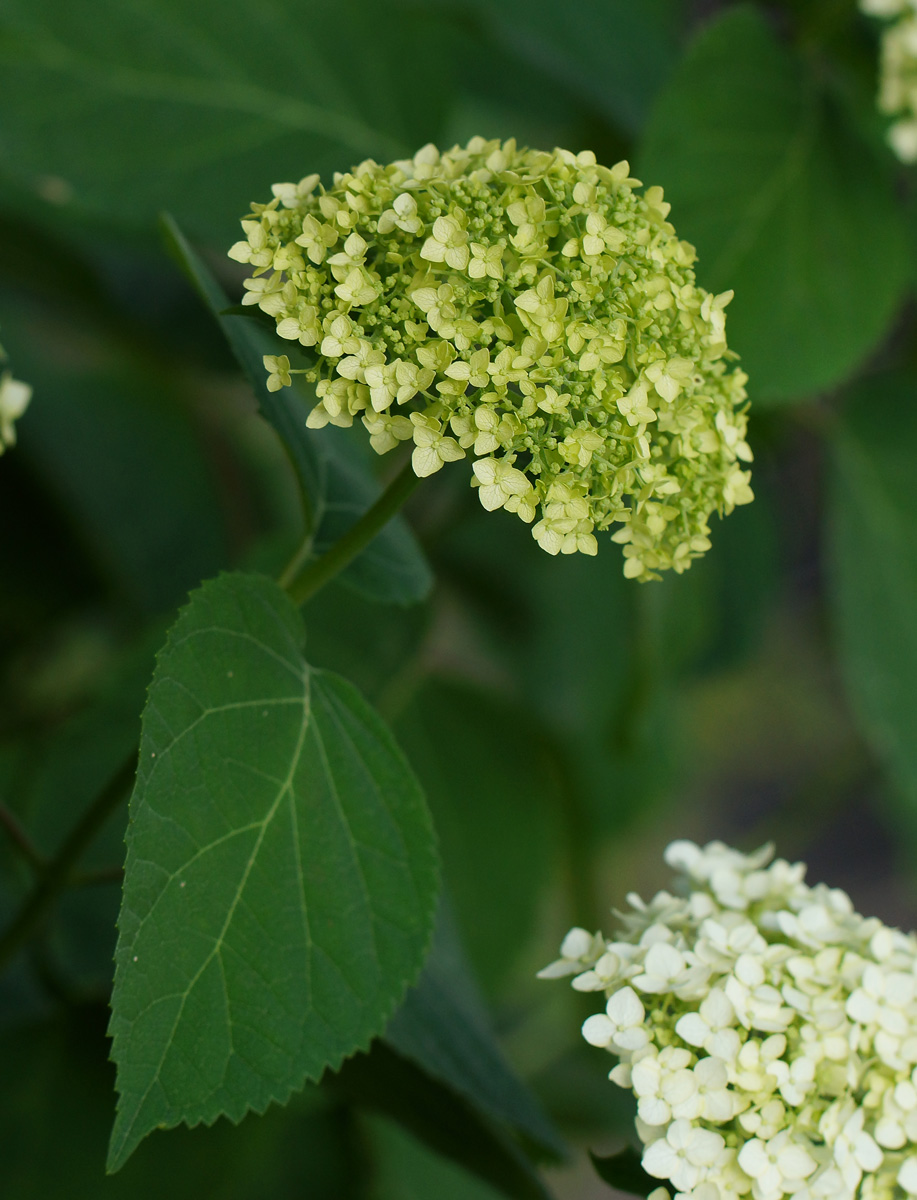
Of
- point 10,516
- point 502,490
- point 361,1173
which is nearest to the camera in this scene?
point 502,490

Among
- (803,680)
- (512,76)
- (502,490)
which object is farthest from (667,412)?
(803,680)

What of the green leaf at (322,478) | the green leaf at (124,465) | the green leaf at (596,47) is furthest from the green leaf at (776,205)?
the green leaf at (124,465)

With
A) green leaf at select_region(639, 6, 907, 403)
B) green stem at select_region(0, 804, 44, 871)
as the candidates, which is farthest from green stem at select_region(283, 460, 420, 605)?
green leaf at select_region(639, 6, 907, 403)

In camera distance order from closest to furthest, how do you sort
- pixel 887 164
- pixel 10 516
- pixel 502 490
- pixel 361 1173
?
pixel 502 490, pixel 361 1173, pixel 887 164, pixel 10 516

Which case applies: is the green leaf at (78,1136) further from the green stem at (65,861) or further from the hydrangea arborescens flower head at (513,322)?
the hydrangea arborescens flower head at (513,322)

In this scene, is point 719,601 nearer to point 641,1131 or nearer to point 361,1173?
point 361,1173

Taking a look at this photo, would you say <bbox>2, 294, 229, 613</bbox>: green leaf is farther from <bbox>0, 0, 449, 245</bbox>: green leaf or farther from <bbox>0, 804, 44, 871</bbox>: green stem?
<bbox>0, 804, 44, 871</bbox>: green stem
